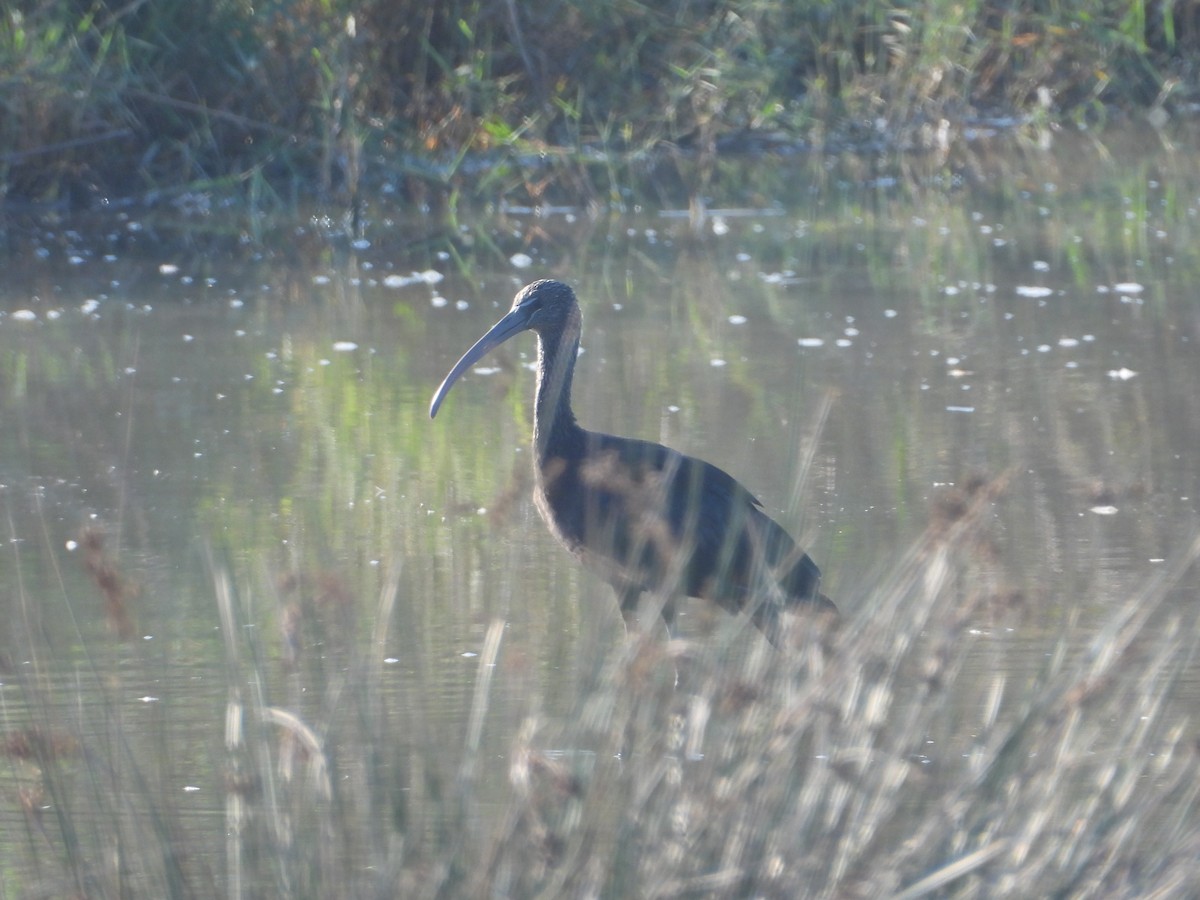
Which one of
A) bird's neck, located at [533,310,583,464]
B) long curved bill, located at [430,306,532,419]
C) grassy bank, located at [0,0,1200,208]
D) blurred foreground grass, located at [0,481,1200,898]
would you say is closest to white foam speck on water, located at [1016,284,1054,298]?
grassy bank, located at [0,0,1200,208]

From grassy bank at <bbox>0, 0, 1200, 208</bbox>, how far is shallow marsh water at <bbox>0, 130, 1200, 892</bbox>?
2.47 ft

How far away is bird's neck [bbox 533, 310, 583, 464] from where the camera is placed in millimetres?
4344

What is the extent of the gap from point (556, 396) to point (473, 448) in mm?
1627

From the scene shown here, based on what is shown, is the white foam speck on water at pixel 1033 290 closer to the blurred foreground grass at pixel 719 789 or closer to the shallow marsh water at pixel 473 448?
the shallow marsh water at pixel 473 448

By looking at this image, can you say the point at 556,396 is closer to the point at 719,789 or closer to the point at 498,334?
the point at 498,334

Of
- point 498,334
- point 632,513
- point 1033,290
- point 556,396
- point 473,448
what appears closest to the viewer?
point 632,513

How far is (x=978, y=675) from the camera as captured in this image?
407cm

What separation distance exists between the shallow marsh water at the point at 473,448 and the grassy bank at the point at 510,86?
752 millimetres

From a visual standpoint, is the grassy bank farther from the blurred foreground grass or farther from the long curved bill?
the blurred foreground grass

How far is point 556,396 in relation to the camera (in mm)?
4469

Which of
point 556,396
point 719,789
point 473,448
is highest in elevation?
point 719,789

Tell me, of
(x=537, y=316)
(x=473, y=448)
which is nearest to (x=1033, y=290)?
(x=473, y=448)

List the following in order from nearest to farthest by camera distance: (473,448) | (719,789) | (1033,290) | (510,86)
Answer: (719,789)
(473,448)
(1033,290)
(510,86)

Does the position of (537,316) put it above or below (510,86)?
above
